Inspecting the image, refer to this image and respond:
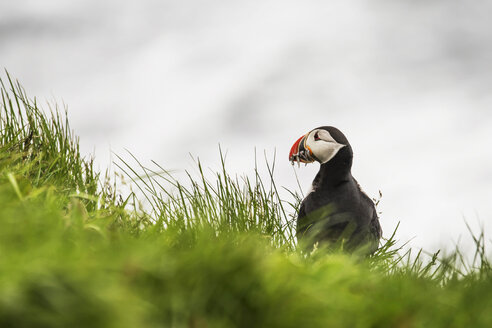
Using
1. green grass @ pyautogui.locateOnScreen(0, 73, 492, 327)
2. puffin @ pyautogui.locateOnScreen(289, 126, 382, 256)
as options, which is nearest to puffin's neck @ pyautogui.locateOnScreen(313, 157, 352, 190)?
puffin @ pyautogui.locateOnScreen(289, 126, 382, 256)

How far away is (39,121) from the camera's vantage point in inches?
258

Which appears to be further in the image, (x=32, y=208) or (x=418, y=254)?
(x=418, y=254)

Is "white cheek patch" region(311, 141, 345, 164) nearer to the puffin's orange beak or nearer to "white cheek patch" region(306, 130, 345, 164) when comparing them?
"white cheek patch" region(306, 130, 345, 164)

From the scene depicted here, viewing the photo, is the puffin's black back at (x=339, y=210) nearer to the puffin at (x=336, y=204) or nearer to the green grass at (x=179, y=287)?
the puffin at (x=336, y=204)

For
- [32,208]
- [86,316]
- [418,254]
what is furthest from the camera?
[418,254]

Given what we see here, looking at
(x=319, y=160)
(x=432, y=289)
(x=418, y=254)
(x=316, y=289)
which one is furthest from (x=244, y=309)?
(x=319, y=160)

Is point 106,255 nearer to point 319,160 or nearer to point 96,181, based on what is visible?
point 319,160

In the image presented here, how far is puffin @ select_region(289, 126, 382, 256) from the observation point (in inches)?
189

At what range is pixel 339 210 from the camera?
483 centimetres

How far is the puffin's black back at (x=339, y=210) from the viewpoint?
4.80 metres

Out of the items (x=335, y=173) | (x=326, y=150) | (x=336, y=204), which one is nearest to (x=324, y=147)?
(x=326, y=150)

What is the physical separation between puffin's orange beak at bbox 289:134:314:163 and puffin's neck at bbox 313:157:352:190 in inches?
11.9

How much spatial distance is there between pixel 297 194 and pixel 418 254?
2.44 m

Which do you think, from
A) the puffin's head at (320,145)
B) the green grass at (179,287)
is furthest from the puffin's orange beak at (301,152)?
the green grass at (179,287)
